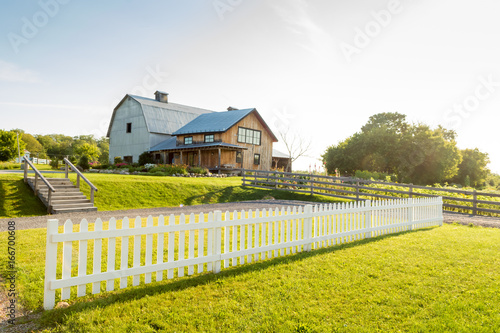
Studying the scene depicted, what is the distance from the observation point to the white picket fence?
13.1 ft

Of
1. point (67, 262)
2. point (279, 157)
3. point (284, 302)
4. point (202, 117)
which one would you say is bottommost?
point (284, 302)

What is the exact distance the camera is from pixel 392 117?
47.0m

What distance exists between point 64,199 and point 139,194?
360 cm

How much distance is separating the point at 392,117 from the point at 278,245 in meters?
46.7

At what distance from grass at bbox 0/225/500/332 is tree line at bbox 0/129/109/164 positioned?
2894 cm

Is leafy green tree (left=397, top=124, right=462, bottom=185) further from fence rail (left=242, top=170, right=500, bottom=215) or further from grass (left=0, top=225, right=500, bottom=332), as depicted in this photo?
grass (left=0, top=225, right=500, bottom=332)

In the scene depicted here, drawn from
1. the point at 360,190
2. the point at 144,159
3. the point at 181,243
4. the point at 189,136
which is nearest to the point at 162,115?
the point at 144,159

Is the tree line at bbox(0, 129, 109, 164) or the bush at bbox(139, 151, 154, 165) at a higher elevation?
the tree line at bbox(0, 129, 109, 164)

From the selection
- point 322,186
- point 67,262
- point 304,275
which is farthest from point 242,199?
point 67,262

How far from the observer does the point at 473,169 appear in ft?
169

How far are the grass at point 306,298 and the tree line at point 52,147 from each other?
28937mm

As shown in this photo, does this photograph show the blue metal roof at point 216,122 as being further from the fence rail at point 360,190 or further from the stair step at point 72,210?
the stair step at point 72,210

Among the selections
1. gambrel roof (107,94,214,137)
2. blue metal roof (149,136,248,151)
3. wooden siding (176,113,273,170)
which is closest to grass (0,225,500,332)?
blue metal roof (149,136,248,151)

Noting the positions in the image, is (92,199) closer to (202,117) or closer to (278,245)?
(278,245)
